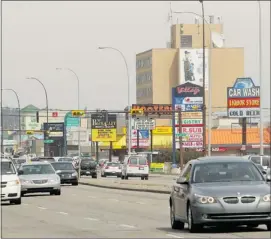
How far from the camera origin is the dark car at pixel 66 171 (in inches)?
2213

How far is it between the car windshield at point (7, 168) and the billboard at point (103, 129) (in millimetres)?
94366

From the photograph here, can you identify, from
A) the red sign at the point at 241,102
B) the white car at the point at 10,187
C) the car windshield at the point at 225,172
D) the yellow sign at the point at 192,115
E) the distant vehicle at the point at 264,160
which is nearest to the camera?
the car windshield at the point at 225,172

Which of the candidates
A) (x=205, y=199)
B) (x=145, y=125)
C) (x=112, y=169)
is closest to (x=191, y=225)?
(x=205, y=199)

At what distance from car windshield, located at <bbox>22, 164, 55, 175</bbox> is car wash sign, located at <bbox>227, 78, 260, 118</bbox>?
118 ft

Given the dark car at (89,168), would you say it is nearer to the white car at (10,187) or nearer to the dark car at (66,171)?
the dark car at (66,171)

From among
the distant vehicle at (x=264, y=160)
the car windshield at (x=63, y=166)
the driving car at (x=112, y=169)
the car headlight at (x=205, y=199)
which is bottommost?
the driving car at (x=112, y=169)

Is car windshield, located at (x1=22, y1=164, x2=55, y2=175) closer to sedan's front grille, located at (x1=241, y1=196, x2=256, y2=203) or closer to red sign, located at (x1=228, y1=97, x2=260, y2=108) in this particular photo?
sedan's front grille, located at (x1=241, y1=196, x2=256, y2=203)

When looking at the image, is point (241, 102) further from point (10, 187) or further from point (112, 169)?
point (10, 187)

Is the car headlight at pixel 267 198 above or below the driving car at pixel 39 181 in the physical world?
above

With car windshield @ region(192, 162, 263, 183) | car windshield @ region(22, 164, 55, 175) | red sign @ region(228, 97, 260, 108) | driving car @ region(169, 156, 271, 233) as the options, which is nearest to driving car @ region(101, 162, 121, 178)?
red sign @ region(228, 97, 260, 108)

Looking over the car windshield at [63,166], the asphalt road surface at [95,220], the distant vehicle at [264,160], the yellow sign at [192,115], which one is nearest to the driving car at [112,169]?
the yellow sign at [192,115]

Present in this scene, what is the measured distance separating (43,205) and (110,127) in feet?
320

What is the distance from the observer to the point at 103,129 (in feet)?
437

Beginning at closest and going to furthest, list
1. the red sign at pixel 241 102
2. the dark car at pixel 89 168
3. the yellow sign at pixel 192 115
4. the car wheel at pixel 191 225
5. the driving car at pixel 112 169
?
the car wheel at pixel 191 225, the red sign at pixel 241 102, the dark car at pixel 89 168, the driving car at pixel 112 169, the yellow sign at pixel 192 115
